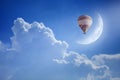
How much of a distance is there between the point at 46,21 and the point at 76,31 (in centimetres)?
68

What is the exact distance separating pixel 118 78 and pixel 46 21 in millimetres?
1968

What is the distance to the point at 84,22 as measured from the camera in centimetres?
720

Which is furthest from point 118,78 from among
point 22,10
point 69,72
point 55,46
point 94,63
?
point 22,10

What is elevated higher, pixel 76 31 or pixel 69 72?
pixel 76 31

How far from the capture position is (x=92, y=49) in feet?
24.3

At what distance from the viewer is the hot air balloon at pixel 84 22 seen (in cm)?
721

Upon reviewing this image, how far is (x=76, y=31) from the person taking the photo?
742 centimetres

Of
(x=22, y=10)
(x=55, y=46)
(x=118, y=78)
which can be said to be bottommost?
(x=118, y=78)

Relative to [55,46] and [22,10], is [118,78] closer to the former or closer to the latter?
[55,46]

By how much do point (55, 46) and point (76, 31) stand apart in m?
0.56

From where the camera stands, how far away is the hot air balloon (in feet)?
23.7

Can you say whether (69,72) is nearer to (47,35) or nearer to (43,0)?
(47,35)

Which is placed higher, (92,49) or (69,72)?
(92,49)

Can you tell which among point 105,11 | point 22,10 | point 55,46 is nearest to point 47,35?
point 55,46
